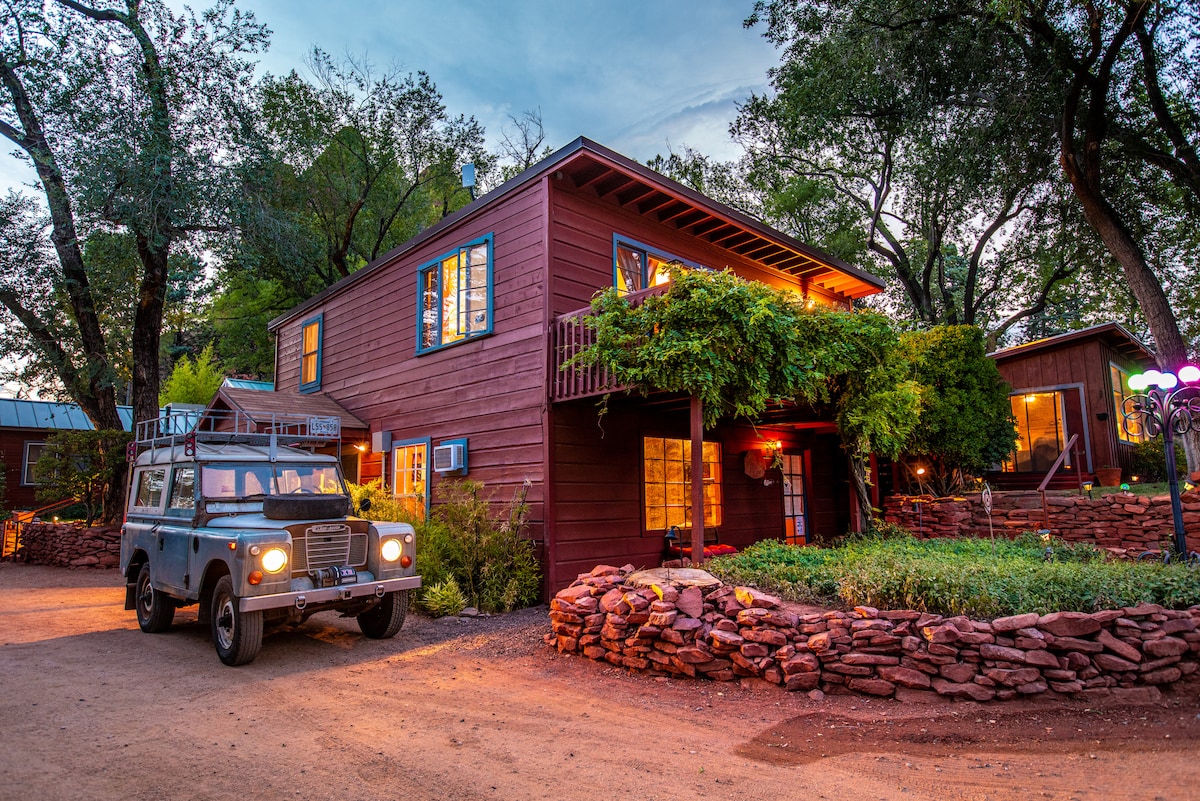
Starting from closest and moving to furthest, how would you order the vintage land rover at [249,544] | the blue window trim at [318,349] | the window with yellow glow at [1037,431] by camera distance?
the vintage land rover at [249,544] < the blue window trim at [318,349] < the window with yellow glow at [1037,431]

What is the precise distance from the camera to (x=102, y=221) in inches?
544

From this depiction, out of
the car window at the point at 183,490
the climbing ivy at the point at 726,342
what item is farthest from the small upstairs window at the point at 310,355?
the climbing ivy at the point at 726,342

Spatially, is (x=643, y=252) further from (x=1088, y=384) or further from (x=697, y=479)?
(x=1088, y=384)

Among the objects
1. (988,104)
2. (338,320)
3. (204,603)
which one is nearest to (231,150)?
(338,320)

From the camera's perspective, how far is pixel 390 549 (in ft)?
22.3

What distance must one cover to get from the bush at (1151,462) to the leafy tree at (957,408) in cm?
546

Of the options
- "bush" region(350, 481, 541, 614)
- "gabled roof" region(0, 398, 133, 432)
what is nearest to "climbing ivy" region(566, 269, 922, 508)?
"bush" region(350, 481, 541, 614)

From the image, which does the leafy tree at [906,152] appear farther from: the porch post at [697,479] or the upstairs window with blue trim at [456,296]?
the porch post at [697,479]

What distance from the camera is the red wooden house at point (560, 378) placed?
940 centimetres

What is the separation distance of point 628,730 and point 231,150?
626 inches

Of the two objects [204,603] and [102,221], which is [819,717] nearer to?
[204,603]

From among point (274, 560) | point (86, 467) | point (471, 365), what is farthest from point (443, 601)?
point (86, 467)

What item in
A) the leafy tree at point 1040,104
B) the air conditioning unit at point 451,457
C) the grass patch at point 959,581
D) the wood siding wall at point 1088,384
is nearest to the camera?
the grass patch at point 959,581

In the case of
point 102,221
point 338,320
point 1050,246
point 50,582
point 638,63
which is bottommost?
point 50,582
